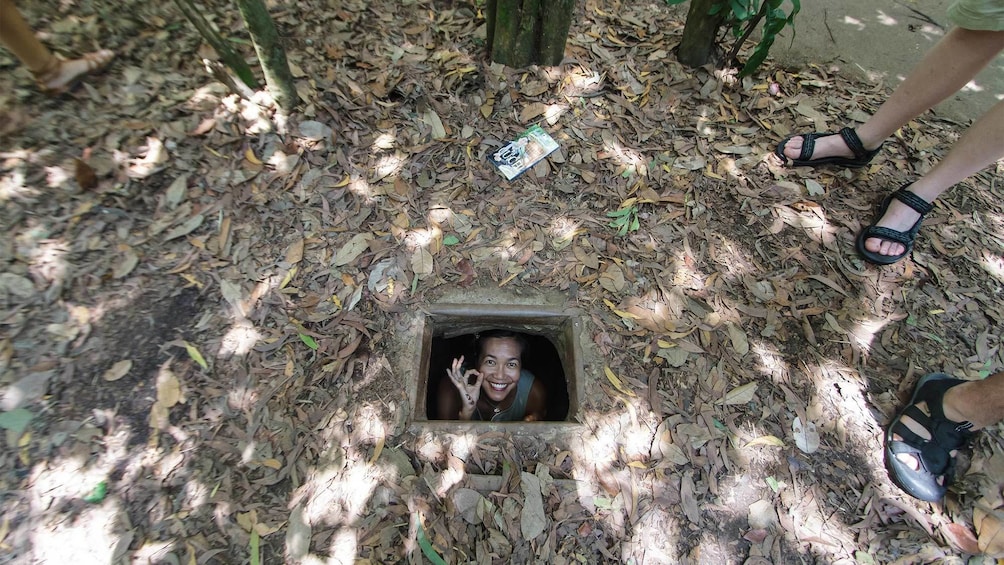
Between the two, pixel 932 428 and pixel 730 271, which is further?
pixel 730 271

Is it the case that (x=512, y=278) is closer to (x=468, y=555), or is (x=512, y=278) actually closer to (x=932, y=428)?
(x=468, y=555)

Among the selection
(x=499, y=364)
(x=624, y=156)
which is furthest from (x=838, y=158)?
(x=499, y=364)

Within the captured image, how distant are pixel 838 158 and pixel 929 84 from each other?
576mm

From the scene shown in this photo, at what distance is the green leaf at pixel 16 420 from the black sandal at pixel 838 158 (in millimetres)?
4274

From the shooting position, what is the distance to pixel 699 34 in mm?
3271

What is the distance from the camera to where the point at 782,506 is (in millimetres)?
2234

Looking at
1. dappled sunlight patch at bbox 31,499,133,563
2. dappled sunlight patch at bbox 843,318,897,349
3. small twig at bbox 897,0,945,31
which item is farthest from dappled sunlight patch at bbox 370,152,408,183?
small twig at bbox 897,0,945,31

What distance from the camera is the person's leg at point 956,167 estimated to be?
2.33 m

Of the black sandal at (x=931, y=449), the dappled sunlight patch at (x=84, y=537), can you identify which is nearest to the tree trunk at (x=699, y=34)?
the black sandal at (x=931, y=449)

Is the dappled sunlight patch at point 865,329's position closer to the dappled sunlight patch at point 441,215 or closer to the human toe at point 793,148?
the human toe at point 793,148

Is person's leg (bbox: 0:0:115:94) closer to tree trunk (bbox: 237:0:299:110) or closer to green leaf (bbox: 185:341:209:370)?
tree trunk (bbox: 237:0:299:110)

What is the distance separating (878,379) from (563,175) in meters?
1.99

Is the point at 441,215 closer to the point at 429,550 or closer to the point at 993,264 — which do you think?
the point at 429,550

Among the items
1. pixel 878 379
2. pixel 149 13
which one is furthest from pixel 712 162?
pixel 149 13
